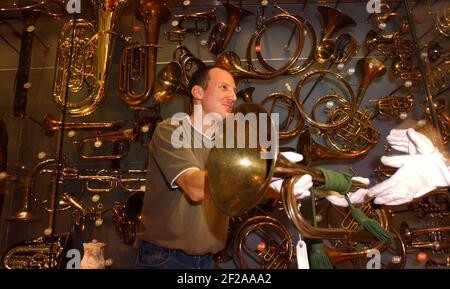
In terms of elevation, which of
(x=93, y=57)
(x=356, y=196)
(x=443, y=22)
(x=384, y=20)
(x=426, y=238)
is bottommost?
(x=426, y=238)

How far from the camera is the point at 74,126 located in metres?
3.40

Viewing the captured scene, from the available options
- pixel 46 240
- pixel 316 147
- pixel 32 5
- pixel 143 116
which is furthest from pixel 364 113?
pixel 32 5

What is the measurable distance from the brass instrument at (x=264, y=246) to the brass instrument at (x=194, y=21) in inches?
80.4

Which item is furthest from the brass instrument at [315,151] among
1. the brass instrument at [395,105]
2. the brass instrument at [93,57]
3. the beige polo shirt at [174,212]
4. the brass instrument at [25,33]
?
the brass instrument at [25,33]

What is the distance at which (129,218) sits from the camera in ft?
10.3

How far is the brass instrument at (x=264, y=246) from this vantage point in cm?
305

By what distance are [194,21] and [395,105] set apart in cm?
222

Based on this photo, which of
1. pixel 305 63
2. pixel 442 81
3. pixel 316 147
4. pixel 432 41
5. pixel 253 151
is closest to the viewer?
pixel 253 151

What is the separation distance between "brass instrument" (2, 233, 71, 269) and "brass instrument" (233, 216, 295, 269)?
1396mm

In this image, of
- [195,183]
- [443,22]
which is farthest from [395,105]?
[195,183]

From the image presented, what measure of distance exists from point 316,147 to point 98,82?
2.17 meters

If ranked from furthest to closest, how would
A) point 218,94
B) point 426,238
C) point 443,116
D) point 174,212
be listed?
point 426,238 < point 443,116 < point 218,94 < point 174,212

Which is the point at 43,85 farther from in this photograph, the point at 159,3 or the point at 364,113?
the point at 364,113

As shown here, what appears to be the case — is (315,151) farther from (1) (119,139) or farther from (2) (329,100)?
(1) (119,139)
